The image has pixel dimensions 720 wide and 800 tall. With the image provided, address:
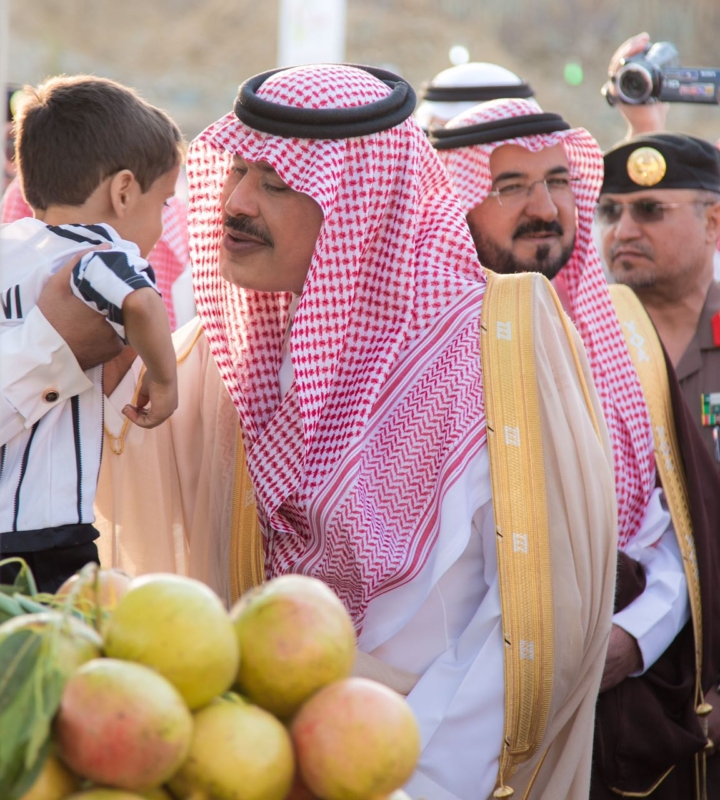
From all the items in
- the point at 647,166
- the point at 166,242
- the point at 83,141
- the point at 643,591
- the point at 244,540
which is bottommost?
the point at 643,591

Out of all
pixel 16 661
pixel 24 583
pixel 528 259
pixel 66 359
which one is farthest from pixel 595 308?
pixel 16 661

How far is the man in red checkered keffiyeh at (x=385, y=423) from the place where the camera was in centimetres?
237

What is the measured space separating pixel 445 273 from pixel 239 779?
1593mm

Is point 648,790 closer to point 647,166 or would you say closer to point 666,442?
point 666,442

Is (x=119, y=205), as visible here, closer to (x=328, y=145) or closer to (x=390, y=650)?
(x=328, y=145)

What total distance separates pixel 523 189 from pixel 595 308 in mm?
626

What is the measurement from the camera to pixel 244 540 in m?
2.69

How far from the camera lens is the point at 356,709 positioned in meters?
1.30

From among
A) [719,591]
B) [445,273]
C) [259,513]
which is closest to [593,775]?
[719,591]

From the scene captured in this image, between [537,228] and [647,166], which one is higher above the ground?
[647,166]

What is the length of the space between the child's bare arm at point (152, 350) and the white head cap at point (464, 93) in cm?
357

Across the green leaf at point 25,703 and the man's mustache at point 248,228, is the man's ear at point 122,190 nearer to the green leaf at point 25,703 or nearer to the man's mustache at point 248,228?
the man's mustache at point 248,228

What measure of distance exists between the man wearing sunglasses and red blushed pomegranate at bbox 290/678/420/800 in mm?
2745

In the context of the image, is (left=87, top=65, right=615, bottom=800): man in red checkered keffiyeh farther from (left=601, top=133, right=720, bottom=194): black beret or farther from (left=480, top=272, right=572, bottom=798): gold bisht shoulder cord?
(left=601, top=133, right=720, bottom=194): black beret
